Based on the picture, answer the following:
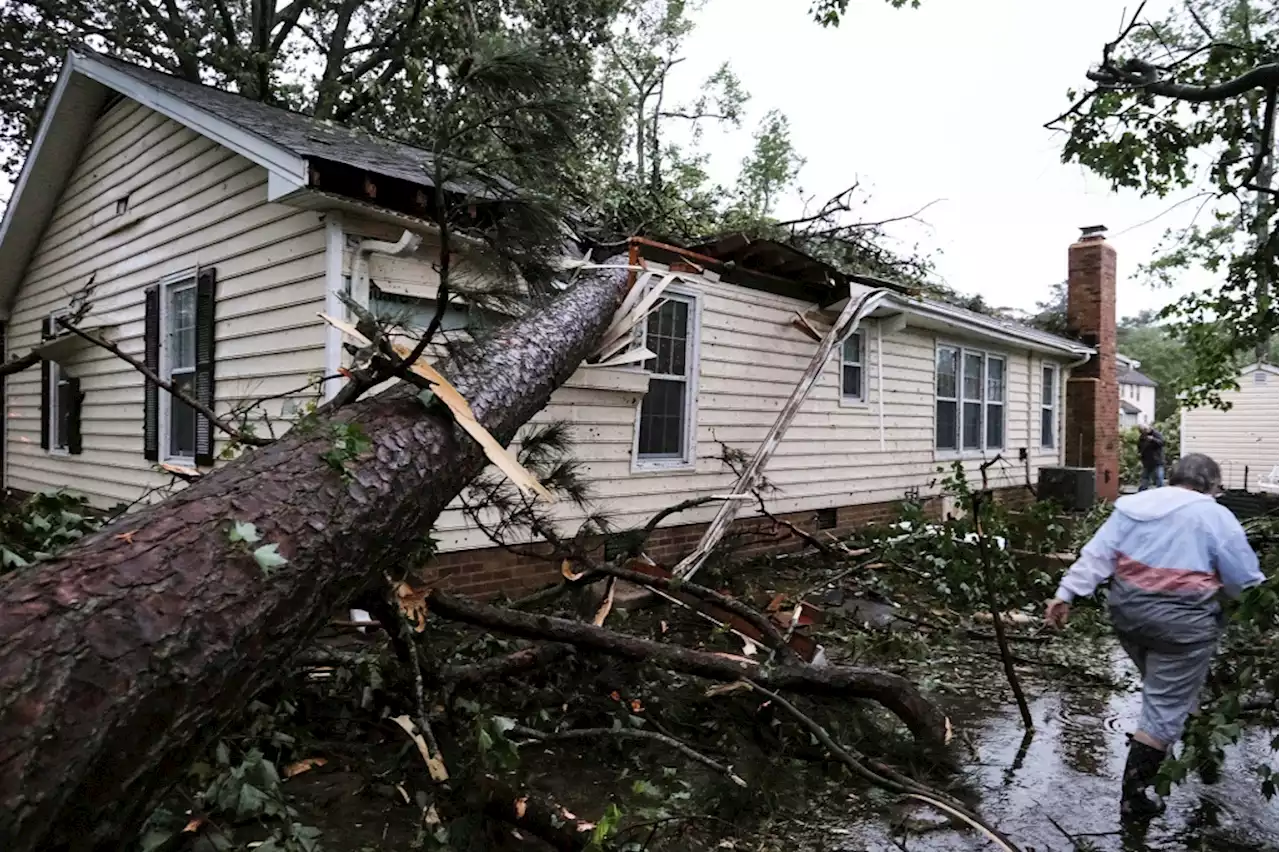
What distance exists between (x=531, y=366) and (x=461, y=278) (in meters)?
1.12

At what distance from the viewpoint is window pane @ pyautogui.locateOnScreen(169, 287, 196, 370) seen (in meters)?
7.52

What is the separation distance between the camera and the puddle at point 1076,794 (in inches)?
128

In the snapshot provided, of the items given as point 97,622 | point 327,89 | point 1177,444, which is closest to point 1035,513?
point 97,622

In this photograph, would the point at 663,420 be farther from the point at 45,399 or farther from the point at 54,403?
the point at 45,399

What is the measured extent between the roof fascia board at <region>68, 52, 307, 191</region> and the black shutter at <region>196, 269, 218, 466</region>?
1241mm

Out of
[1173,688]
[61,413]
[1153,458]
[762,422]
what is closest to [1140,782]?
[1173,688]

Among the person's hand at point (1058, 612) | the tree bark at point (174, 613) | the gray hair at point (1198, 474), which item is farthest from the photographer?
the person's hand at point (1058, 612)

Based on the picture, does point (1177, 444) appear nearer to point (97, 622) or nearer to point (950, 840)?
point (950, 840)

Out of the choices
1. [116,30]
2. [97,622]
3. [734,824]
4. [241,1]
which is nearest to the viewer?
[97,622]

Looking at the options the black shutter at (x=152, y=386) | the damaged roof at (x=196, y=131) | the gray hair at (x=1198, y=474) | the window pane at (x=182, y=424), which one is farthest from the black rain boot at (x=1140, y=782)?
the black shutter at (x=152, y=386)

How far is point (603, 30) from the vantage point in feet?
A: 59.6

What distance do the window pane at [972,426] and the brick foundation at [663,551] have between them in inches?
64.2

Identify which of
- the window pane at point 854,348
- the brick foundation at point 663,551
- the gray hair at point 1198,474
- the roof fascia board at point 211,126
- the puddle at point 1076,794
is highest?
the roof fascia board at point 211,126

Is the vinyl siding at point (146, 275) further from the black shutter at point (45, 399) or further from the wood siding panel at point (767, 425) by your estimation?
the wood siding panel at point (767, 425)
